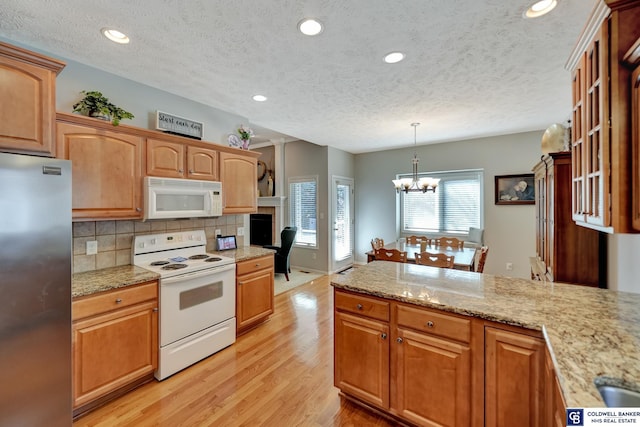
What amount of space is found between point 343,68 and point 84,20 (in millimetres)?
1871

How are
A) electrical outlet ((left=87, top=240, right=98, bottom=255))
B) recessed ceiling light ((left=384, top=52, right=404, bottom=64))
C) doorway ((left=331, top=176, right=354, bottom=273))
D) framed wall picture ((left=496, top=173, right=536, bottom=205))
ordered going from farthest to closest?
doorway ((left=331, top=176, right=354, bottom=273)) < framed wall picture ((left=496, top=173, right=536, bottom=205)) < electrical outlet ((left=87, top=240, right=98, bottom=255)) < recessed ceiling light ((left=384, top=52, right=404, bottom=64))

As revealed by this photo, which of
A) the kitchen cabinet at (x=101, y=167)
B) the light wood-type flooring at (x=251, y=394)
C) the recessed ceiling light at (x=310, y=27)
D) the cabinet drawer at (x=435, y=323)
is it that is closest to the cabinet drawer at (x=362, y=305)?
the cabinet drawer at (x=435, y=323)

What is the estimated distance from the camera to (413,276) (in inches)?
81.7

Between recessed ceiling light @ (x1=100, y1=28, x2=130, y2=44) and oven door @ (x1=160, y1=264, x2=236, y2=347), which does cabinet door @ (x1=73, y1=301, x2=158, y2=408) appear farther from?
recessed ceiling light @ (x1=100, y1=28, x2=130, y2=44)

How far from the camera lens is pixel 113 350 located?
197cm

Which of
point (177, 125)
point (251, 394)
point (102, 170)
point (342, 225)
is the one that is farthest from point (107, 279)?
point (342, 225)

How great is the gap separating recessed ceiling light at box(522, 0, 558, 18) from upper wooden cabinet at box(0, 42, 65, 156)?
9.70 feet

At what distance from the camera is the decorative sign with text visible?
2688 millimetres

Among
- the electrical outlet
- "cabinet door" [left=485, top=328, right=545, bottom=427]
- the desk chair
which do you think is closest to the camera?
"cabinet door" [left=485, top=328, right=545, bottom=427]

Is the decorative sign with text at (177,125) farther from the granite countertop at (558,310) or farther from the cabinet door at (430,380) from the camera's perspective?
the cabinet door at (430,380)

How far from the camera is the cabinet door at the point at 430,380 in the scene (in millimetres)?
1477

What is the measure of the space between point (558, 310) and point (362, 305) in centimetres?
105

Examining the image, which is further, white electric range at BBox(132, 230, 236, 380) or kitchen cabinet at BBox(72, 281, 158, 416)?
white electric range at BBox(132, 230, 236, 380)

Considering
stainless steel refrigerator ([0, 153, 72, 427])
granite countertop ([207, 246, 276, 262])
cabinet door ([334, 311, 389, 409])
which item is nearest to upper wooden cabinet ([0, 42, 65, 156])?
stainless steel refrigerator ([0, 153, 72, 427])
